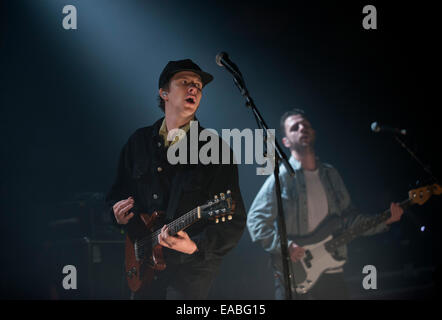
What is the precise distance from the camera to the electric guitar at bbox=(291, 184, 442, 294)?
3.59 metres

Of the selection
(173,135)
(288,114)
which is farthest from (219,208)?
(288,114)

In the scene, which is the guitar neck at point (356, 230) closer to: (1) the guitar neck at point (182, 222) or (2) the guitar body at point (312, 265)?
(2) the guitar body at point (312, 265)

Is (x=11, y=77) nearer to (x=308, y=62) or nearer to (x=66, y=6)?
(x=66, y=6)

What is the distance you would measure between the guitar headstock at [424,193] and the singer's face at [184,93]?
2.00 metres

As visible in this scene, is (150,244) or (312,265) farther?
(312,265)

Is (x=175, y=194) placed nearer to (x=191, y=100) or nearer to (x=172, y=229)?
(x=172, y=229)

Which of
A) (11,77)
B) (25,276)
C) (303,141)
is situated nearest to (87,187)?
(25,276)

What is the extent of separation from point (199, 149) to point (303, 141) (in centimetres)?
158

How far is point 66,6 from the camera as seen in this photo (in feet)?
12.3

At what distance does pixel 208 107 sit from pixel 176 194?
1.34 m

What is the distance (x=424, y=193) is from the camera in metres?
3.54

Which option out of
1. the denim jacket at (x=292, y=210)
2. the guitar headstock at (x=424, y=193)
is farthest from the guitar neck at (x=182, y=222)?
the guitar headstock at (x=424, y=193)
